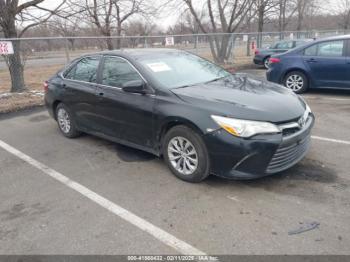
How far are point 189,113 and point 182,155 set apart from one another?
542mm

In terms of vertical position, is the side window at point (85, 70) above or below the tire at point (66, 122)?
above

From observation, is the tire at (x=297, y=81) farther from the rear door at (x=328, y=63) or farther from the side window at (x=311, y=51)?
the side window at (x=311, y=51)

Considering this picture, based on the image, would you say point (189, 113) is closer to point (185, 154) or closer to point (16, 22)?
point (185, 154)

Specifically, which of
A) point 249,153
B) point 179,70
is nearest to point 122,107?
Result: point 179,70

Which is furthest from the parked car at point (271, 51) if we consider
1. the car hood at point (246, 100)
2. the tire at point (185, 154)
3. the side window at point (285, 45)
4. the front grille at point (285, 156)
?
the tire at point (185, 154)

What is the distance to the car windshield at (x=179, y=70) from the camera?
4.33m

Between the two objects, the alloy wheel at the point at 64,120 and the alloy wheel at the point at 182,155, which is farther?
the alloy wheel at the point at 64,120

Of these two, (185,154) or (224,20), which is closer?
(185,154)

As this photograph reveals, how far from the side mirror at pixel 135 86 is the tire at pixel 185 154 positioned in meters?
0.67

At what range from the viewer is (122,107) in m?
4.48

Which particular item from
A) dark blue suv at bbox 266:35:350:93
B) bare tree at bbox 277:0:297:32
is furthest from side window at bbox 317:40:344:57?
bare tree at bbox 277:0:297:32

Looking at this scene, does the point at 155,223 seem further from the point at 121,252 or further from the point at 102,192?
the point at 102,192

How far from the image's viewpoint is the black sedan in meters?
3.47

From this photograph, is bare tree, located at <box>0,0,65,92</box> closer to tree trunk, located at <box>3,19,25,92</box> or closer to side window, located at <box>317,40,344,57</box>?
tree trunk, located at <box>3,19,25,92</box>
